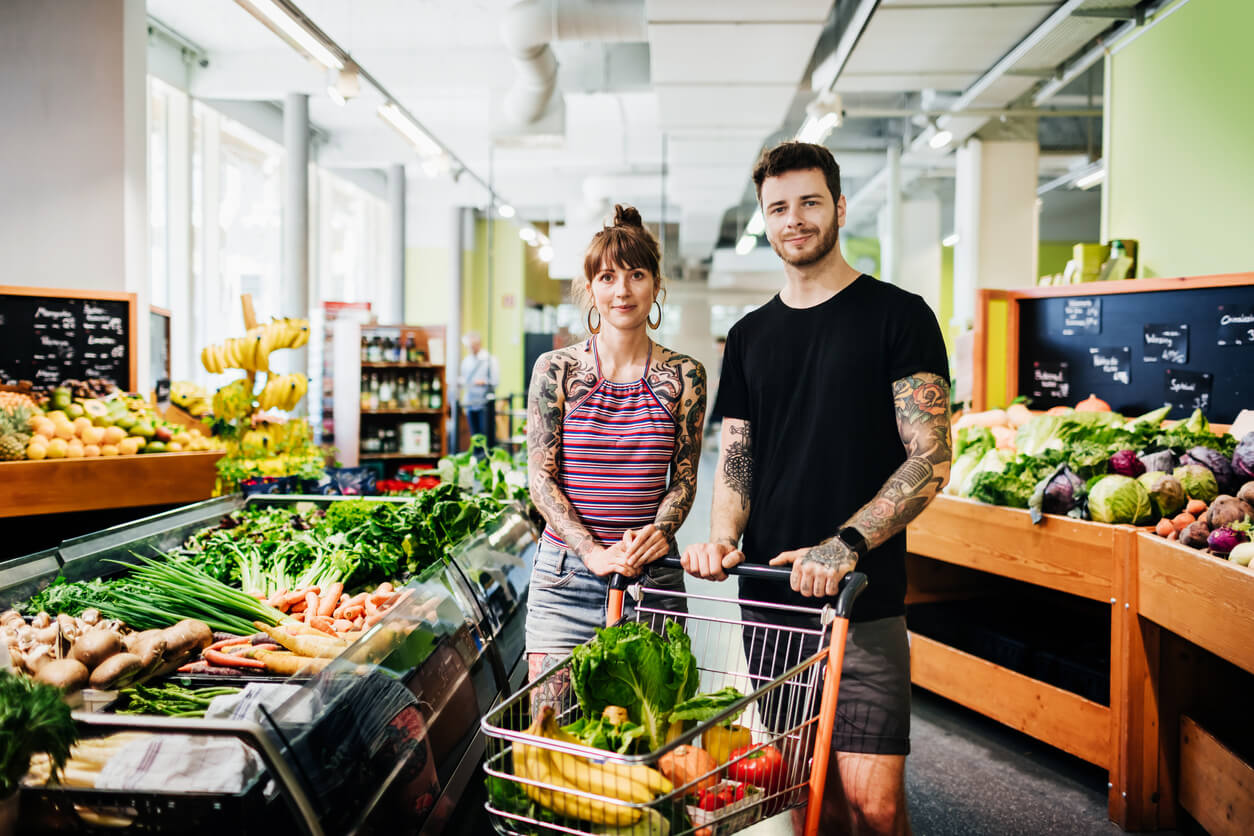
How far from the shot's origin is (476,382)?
12.5 metres

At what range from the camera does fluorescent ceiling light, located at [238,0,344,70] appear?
4.88 m

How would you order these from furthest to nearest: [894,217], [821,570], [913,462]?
[894,217], [913,462], [821,570]

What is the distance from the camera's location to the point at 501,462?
486 cm

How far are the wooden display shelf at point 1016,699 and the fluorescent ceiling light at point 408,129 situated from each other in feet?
18.9

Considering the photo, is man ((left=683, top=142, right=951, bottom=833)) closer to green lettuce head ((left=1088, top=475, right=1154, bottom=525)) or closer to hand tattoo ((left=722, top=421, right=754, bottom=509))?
hand tattoo ((left=722, top=421, right=754, bottom=509))

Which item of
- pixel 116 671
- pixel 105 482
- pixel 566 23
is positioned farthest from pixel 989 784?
pixel 566 23

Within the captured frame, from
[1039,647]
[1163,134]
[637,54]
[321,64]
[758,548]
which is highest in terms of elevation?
[637,54]

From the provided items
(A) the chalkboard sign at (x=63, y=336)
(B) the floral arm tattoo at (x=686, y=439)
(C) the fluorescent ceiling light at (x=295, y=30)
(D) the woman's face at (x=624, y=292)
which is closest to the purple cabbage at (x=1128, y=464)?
(B) the floral arm tattoo at (x=686, y=439)

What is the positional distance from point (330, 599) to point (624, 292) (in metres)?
1.25

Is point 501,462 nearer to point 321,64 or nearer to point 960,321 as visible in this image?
point 321,64

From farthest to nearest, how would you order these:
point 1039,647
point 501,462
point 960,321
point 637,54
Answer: point 960,321
point 637,54
point 501,462
point 1039,647

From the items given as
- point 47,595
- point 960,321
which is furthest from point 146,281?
point 960,321

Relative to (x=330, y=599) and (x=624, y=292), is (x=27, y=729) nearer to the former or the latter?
(x=330, y=599)

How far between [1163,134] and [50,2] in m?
6.83
